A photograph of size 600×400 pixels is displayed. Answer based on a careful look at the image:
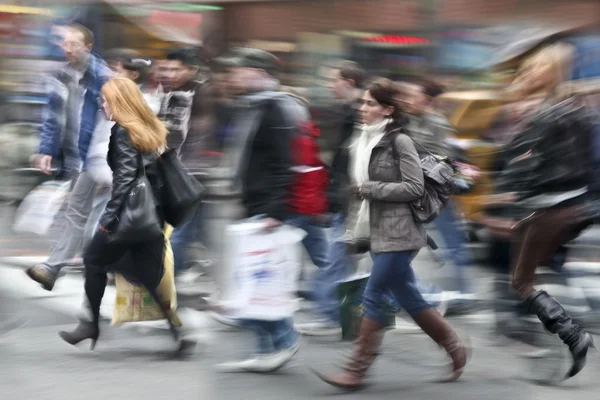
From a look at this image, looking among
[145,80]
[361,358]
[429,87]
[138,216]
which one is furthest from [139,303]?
[145,80]

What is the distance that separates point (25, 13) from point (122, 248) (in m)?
10.1

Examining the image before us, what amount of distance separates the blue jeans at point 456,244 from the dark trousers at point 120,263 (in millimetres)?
2413

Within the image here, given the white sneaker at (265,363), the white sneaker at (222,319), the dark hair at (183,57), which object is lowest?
the white sneaker at (222,319)

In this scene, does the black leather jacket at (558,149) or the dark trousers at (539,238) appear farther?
the dark trousers at (539,238)

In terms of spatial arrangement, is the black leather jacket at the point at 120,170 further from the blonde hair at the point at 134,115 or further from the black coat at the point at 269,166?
the black coat at the point at 269,166

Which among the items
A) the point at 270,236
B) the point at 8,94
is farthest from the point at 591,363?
the point at 8,94

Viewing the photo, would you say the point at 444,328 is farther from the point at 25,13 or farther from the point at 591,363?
the point at 25,13

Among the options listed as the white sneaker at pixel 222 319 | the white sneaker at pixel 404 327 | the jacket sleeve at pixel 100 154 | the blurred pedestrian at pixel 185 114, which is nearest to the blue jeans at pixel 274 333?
the white sneaker at pixel 222 319

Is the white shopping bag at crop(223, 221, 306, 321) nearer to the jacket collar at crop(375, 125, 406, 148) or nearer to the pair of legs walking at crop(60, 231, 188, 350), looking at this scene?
the pair of legs walking at crop(60, 231, 188, 350)

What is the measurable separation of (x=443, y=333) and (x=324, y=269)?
4.96 ft

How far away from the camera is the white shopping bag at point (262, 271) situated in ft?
20.8

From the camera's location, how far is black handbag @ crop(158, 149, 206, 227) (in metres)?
6.64

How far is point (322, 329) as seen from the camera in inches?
293

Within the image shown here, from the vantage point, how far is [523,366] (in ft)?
21.8
